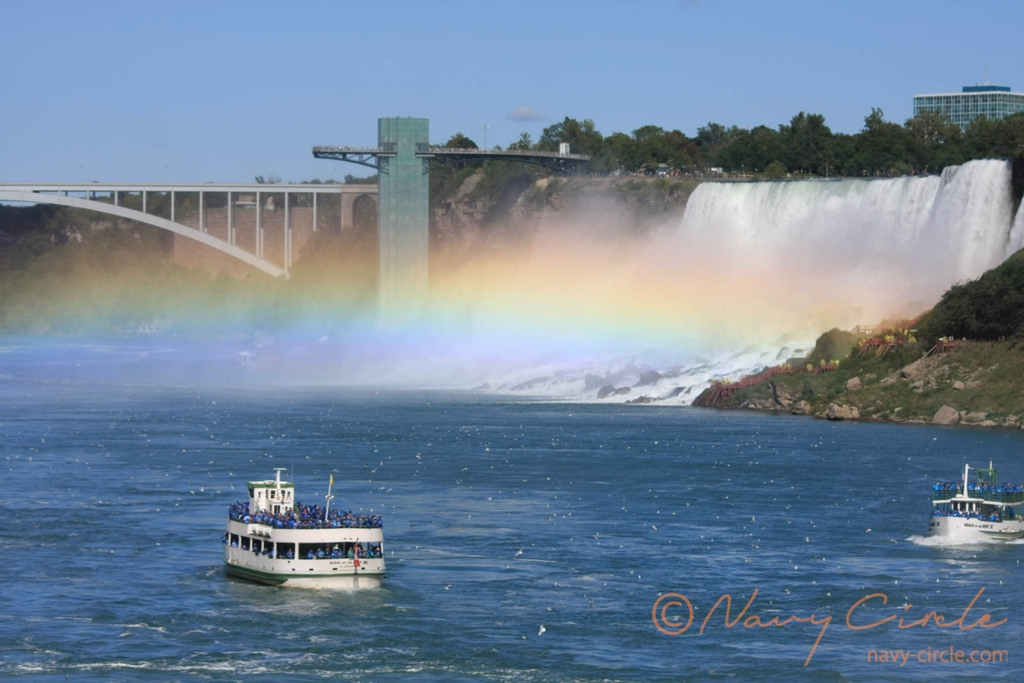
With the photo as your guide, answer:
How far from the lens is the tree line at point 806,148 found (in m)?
136

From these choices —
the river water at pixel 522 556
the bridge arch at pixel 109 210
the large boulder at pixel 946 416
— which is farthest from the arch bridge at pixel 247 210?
the large boulder at pixel 946 416

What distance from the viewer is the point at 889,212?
341ft

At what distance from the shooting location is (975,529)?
49.5 m

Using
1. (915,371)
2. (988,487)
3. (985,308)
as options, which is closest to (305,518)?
(988,487)

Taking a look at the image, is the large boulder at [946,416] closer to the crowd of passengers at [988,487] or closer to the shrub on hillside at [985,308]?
the shrub on hillside at [985,308]

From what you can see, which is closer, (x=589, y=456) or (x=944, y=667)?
(x=944, y=667)

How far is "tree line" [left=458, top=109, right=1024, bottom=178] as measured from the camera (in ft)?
447

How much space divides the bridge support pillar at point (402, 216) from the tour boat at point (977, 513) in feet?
323

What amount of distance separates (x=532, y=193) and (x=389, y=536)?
10023 centimetres

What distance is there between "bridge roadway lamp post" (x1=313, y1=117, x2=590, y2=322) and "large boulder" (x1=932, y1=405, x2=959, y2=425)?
6969 centimetres

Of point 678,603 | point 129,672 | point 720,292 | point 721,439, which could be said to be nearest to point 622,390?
point 720,292

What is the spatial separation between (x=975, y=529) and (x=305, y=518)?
19.5 m

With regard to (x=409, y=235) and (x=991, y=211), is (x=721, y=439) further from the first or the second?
(x=409, y=235)

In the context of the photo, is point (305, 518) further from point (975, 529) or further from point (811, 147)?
point (811, 147)
